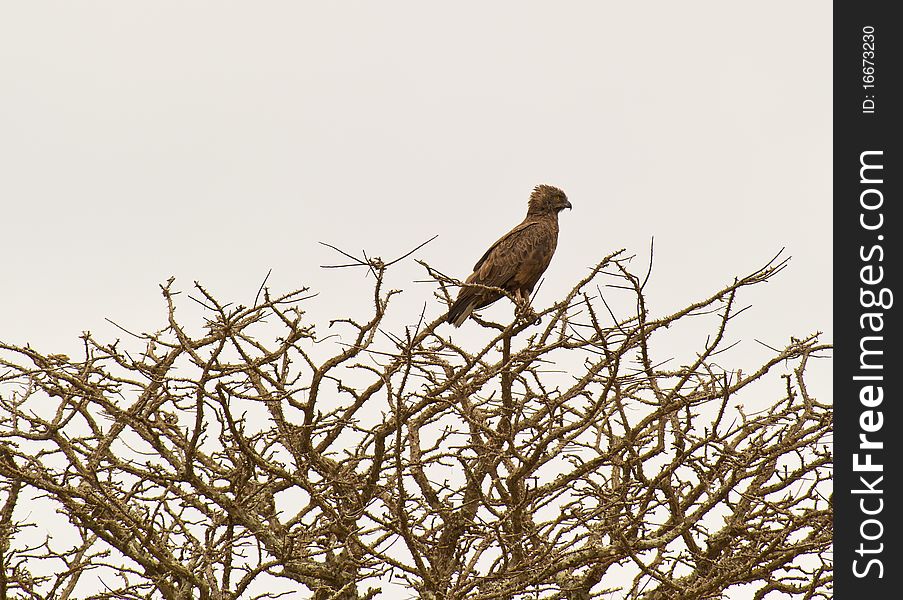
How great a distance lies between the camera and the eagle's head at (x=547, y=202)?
421 inches

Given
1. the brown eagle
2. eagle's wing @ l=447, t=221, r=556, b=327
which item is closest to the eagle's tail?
the brown eagle

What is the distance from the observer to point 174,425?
252 inches

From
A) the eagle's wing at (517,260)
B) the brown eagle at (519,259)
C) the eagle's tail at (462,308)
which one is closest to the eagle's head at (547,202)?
the brown eagle at (519,259)

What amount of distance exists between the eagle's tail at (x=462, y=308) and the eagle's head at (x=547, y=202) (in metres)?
2.14

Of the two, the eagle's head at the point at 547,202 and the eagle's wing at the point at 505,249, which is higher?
the eagle's head at the point at 547,202

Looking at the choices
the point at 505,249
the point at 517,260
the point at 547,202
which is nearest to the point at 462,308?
the point at 517,260

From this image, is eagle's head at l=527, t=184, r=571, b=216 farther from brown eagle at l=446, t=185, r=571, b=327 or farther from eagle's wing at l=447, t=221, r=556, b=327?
eagle's wing at l=447, t=221, r=556, b=327

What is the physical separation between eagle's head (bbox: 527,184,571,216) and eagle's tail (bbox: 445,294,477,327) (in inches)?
84.2

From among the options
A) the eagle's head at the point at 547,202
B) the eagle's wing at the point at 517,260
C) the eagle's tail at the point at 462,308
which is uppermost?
the eagle's head at the point at 547,202

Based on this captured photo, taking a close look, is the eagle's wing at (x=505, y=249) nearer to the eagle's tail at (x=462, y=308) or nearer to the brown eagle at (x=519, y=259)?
the brown eagle at (x=519, y=259)

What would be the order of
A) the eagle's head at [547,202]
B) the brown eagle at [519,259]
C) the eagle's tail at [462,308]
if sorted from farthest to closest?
the eagle's head at [547,202] → the brown eagle at [519,259] → the eagle's tail at [462,308]

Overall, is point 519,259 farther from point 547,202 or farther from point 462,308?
point 547,202
